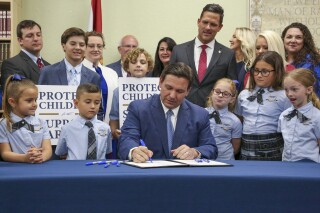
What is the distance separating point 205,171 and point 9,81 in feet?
6.05

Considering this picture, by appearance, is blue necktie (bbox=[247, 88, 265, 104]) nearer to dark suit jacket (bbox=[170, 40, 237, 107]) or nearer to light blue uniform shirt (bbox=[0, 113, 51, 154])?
dark suit jacket (bbox=[170, 40, 237, 107])

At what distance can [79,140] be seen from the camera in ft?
12.2

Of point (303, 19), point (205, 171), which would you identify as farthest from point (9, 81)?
point (303, 19)

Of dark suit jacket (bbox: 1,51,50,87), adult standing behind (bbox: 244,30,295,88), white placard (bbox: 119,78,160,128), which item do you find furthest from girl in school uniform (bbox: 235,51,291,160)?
dark suit jacket (bbox: 1,51,50,87)

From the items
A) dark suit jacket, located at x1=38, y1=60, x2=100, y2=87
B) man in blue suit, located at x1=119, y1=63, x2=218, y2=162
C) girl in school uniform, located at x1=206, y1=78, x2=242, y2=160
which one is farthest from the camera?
dark suit jacket, located at x1=38, y1=60, x2=100, y2=87

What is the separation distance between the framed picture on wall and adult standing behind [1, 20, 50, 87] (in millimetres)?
3586

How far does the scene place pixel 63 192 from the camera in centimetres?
234

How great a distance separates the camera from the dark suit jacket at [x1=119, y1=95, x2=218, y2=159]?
10.8 ft

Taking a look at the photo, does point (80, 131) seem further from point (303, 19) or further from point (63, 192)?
point (303, 19)

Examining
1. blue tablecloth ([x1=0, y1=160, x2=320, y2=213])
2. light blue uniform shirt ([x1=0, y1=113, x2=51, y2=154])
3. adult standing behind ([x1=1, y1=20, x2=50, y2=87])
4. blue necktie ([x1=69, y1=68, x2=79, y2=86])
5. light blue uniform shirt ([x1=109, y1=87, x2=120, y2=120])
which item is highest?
adult standing behind ([x1=1, y1=20, x2=50, y2=87])

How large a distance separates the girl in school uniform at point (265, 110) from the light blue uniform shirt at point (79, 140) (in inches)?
43.7

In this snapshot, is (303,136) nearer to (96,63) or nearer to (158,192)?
(158,192)

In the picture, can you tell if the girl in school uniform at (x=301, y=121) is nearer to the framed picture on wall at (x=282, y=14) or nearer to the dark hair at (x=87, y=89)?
the dark hair at (x=87, y=89)

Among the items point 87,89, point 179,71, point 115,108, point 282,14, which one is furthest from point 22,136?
point 282,14
